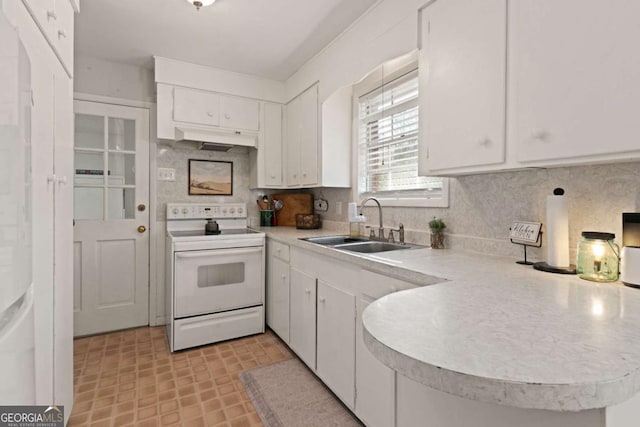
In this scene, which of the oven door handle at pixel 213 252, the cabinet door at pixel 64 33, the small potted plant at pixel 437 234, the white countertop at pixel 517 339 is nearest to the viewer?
the white countertop at pixel 517 339

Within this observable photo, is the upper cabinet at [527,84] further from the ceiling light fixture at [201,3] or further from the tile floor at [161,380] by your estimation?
the tile floor at [161,380]

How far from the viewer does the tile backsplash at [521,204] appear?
3.92 feet

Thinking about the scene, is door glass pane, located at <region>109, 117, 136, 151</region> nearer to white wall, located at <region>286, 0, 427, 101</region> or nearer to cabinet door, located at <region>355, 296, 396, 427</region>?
white wall, located at <region>286, 0, 427, 101</region>

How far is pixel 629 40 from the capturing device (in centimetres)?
92

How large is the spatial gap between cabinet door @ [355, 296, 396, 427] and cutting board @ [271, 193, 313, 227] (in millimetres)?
1761

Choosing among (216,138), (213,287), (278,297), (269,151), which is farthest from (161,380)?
(269,151)

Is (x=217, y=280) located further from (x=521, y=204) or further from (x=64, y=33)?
(x=521, y=204)

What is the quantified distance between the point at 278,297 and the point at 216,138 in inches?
59.6

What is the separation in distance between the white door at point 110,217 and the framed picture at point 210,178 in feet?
A: 1.37

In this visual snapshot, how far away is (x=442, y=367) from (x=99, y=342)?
3.06 metres

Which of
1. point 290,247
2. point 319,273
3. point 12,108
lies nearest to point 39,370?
point 12,108

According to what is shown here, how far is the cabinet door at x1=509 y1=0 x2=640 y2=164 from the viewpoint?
928 millimetres

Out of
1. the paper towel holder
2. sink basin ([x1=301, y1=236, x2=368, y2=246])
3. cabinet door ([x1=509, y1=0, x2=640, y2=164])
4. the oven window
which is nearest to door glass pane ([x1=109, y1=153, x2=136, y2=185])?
the oven window

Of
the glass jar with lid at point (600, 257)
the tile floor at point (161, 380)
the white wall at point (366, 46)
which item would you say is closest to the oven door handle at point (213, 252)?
the tile floor at point (161, 380)
